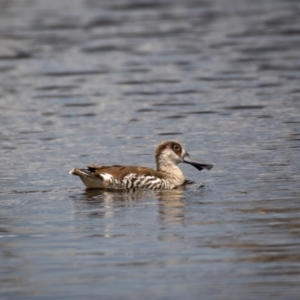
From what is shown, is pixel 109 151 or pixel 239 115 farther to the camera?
pixel 239 115

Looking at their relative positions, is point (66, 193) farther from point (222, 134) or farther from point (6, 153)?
point (222, 134)

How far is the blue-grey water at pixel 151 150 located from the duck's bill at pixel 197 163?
5.5 inches

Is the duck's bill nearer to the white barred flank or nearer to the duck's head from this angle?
the duck's head

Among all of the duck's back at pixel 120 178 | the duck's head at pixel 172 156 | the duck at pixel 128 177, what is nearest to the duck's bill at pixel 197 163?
the duck's head at pixel 172 156

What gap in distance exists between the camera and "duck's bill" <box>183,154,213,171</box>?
15977 millimetres

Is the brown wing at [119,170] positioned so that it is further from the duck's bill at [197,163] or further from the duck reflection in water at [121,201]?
the duck's bill at [197,163]

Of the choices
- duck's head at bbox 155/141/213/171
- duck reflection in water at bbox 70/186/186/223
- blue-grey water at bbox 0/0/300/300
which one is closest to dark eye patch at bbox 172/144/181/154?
duck's head at bbox 155/141/213/171

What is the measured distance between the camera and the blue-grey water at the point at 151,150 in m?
10.6

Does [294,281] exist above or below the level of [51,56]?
below

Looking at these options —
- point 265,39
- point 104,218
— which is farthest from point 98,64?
point 104,218

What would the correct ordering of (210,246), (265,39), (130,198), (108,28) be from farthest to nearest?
1. (108,28)
2. (265,39)
3. (130,198)
4. (210,246)

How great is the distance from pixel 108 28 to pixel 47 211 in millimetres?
22320

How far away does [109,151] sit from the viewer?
17984 mm

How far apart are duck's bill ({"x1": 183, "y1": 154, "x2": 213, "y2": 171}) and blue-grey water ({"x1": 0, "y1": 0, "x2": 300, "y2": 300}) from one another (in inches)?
5.5
